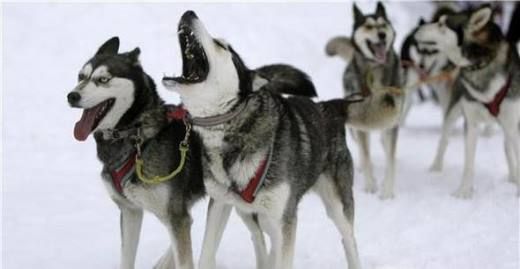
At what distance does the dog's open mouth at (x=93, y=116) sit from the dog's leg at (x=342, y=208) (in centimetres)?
125

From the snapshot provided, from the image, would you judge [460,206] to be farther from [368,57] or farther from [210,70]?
[210,70]

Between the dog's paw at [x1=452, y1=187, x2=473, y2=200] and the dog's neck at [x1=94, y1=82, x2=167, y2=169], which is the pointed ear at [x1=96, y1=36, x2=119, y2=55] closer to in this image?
the dog's neck at [x1=94, y1=82, x2=167, y2=169]

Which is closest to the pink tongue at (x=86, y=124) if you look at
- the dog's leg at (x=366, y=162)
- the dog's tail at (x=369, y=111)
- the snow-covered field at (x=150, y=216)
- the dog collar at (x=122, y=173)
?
the dog collar at (x=122, y=173)

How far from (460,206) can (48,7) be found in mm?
5542

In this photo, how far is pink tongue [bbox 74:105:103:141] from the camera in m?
3.36

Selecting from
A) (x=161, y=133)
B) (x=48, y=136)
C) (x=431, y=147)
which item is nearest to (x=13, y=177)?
(x=48, y=136)

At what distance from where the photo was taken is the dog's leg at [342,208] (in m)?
4.02

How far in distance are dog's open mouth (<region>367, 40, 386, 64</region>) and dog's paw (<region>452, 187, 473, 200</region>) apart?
1315mm

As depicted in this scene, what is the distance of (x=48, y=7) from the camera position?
8.74 m

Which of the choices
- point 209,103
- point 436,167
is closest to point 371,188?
point 436,167

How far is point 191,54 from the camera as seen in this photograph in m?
3.16

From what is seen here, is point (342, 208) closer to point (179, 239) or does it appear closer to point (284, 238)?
point (284, 238)

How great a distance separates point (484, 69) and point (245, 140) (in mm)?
3298

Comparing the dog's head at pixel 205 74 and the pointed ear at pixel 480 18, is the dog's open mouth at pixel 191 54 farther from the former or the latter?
the pointed ear at pixel 480 18
